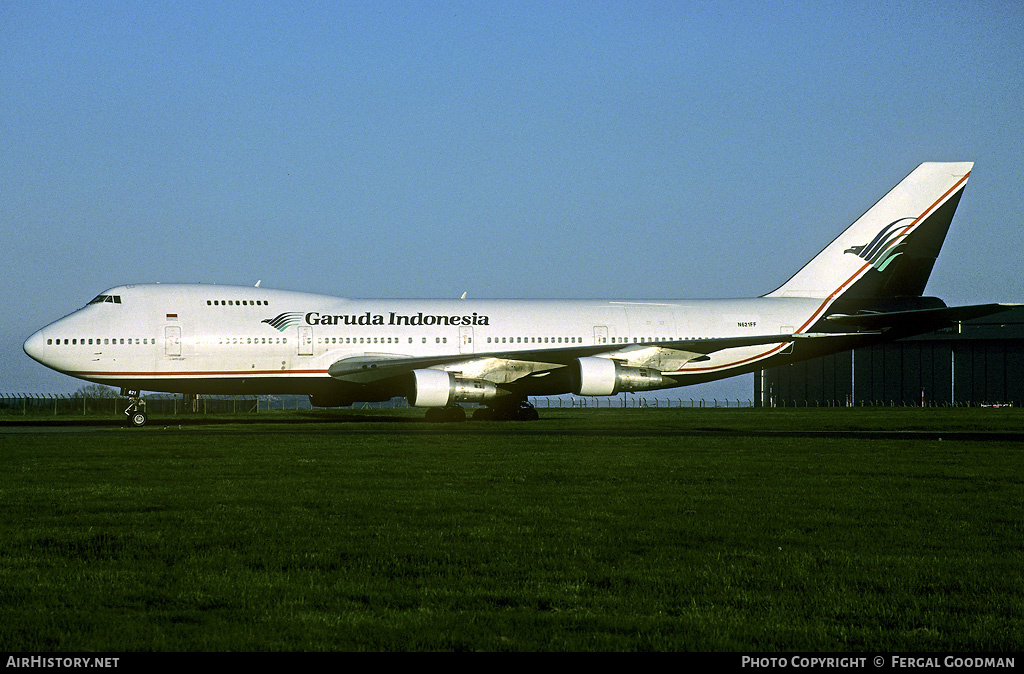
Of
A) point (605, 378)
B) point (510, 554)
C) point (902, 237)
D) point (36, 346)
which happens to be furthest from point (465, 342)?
point (510, 554)

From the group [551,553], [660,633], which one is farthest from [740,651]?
[551,553]

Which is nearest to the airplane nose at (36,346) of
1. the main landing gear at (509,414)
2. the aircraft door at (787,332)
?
the main landing gear at (509,414)

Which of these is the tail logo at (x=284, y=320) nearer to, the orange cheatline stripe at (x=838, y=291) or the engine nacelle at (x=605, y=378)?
the engine nacelle at (x=605, y=378)

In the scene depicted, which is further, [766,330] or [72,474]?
[766,330]

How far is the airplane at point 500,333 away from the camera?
32062 millimetres

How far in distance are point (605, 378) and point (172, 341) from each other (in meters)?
13.6

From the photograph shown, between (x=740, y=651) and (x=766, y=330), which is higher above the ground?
(x=766, y=330)

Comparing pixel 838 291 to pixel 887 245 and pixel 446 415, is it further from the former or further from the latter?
pixel 446 415

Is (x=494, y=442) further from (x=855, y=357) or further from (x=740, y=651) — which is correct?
(x=855, y=357)

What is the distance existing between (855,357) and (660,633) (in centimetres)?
6919

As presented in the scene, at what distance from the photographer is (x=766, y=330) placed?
35.9 metres

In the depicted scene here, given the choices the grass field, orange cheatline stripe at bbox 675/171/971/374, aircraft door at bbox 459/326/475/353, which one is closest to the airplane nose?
aircraft door at bbox 459/326/475/353

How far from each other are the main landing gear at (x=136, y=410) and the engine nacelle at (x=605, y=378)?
13282 mm

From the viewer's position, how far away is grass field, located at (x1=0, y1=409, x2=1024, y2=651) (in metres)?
5.99
